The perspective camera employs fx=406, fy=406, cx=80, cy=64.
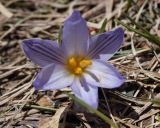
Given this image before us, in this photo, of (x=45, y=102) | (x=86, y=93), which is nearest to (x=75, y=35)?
(x=86, y=93)

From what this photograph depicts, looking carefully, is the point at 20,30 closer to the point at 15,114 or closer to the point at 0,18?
the point at 0,18

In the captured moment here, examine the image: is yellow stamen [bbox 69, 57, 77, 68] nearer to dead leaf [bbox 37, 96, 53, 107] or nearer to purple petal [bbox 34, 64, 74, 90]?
purple petal [bbox 34, 64, 74, 90]

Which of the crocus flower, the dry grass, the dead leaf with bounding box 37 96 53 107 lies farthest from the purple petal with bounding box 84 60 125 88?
the dead leaf with bounding box 37 96 53 107

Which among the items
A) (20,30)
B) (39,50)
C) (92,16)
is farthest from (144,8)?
(39,50)

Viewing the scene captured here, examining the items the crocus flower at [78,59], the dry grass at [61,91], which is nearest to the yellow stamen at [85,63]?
the crocus flower at [78,59]

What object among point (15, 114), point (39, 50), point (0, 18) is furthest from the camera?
point (0, 18)

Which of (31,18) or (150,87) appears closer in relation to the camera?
(150,87)
